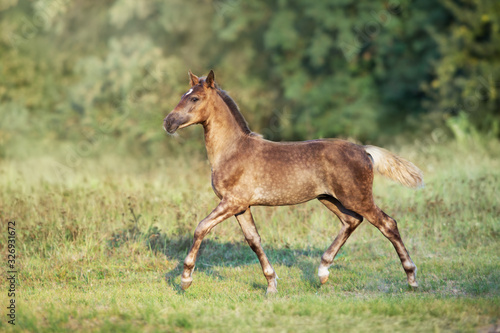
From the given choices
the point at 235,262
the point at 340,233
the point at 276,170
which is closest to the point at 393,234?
the point at 340,233

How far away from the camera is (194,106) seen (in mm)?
7000

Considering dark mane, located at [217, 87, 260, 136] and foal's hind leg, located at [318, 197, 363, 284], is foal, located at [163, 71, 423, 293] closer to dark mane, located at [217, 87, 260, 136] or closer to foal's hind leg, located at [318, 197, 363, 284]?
dark mane, located at [217, 87, 260, 136]

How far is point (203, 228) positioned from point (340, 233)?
1.78 meters

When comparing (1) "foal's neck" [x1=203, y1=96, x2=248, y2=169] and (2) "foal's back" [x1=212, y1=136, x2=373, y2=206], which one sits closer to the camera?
(2) "foal's back" [x1=212, y1=136, x2=373, y2=206]

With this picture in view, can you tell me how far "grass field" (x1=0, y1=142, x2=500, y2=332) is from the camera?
5922 mm

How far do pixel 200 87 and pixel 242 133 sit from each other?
0.75 metres

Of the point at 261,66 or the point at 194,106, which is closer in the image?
the point at 194,106

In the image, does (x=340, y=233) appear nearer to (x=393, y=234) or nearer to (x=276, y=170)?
(x=393, y=234)

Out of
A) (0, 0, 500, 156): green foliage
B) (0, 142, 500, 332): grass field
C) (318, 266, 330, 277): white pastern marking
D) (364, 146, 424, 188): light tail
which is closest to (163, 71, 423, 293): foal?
(364, 146, 424, 188): light tail

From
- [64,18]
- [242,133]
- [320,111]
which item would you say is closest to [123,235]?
[242,133]

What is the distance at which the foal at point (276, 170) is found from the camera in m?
6.99

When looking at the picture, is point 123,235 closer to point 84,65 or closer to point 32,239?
point 32,239

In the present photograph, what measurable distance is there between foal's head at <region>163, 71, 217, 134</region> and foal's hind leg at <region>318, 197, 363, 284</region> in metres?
1.88

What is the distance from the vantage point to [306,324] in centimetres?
573
